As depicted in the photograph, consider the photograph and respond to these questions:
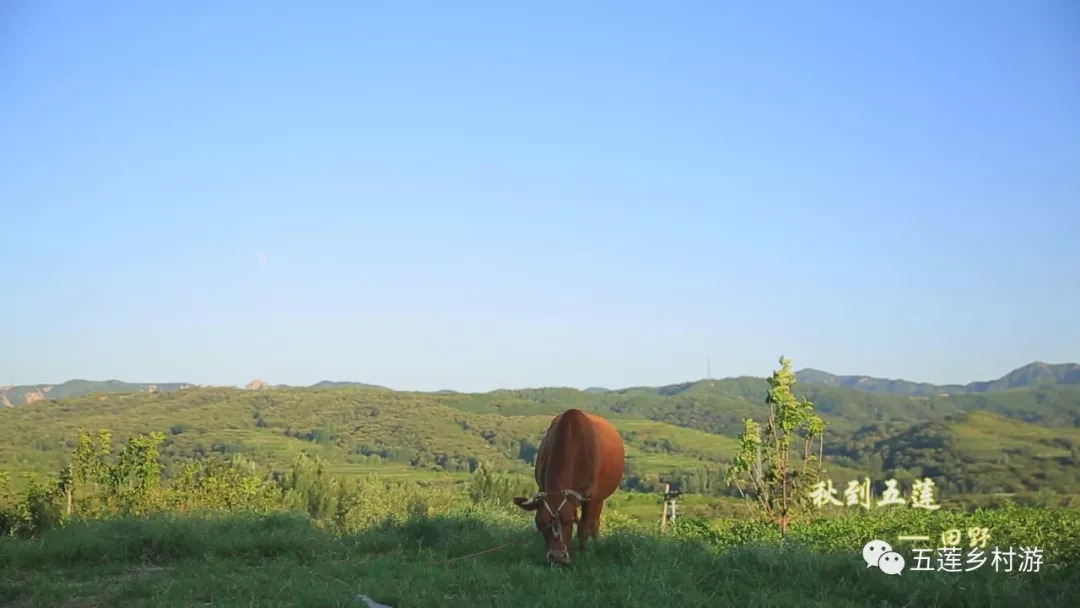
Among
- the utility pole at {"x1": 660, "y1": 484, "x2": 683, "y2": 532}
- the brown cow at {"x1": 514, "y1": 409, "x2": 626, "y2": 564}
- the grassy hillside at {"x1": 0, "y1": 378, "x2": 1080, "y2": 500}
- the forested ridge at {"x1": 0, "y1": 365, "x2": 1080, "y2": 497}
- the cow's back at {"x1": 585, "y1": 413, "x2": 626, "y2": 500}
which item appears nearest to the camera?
the brown cow at {"x1": 514, "y1": 409, "x2": 626, "y2": 564}

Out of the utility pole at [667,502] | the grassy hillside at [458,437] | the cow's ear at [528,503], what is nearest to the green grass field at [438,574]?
the cow's ear at [528,503]

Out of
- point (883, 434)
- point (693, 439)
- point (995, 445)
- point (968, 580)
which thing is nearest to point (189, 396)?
point (693, 439)

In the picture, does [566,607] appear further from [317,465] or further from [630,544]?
[317,465]

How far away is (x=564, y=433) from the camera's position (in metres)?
10.1

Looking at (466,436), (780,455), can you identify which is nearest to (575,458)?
(780,455)

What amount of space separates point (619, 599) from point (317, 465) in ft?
82.0

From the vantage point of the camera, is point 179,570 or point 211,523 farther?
point 211,523

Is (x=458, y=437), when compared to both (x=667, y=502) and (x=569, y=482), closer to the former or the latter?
(x=667, y=502)

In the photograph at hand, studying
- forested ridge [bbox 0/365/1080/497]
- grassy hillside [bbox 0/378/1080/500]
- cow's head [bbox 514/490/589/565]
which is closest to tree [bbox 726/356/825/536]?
cow's head [bbox 514/490/589/565]

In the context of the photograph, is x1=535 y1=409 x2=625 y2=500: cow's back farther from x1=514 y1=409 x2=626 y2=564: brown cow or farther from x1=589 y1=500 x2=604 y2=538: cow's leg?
x1=589 y1=500 x2=604 y2=538: cow's leg

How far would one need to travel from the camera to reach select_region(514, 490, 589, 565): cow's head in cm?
893

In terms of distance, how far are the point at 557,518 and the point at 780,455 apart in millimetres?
8803

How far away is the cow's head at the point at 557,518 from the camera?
29.3ft

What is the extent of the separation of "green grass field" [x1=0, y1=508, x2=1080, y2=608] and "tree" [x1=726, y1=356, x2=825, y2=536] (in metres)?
6.89
